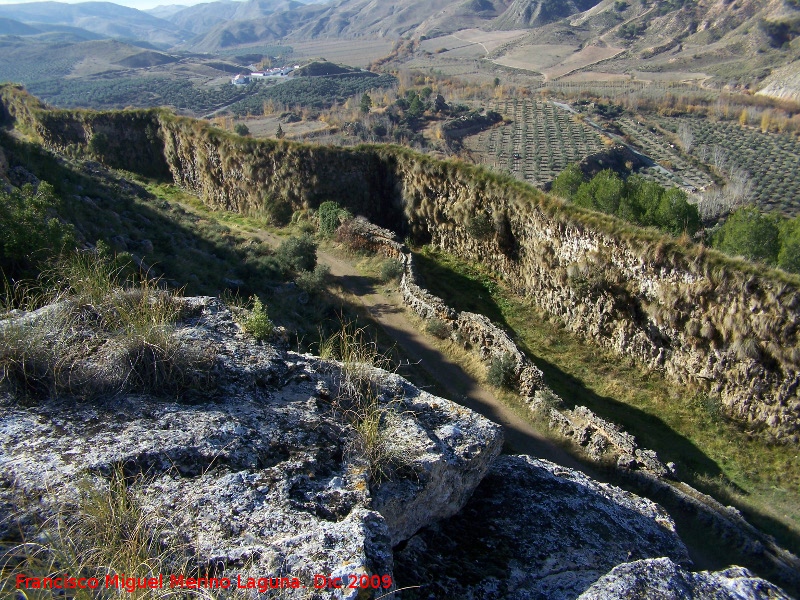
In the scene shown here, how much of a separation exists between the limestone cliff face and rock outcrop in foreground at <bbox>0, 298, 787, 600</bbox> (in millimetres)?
10150

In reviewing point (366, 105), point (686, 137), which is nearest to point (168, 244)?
point (686, 137)

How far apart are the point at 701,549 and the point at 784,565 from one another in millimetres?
1536

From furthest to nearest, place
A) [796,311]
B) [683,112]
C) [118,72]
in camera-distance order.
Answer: [118,72], [683,112], [796,311]

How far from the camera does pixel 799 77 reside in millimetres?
83938

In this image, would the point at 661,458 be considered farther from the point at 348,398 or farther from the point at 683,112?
the point at 683,112

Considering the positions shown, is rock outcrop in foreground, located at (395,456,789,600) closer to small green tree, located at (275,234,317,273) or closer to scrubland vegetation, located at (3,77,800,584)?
scrubland vegetation, located at (3,77,800,584)

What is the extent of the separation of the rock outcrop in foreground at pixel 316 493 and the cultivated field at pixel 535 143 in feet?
155

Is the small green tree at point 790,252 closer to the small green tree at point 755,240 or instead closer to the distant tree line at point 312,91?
the small green tree at point 755,240

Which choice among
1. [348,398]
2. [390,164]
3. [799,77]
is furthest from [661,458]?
[799,77]

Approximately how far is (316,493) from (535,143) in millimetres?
68033

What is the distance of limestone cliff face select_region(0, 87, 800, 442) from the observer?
571 inches

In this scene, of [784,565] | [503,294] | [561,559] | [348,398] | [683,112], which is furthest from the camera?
[683,112]

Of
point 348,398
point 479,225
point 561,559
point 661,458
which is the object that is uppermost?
point 348,398

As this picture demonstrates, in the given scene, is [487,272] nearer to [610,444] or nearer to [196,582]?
[610,444]
